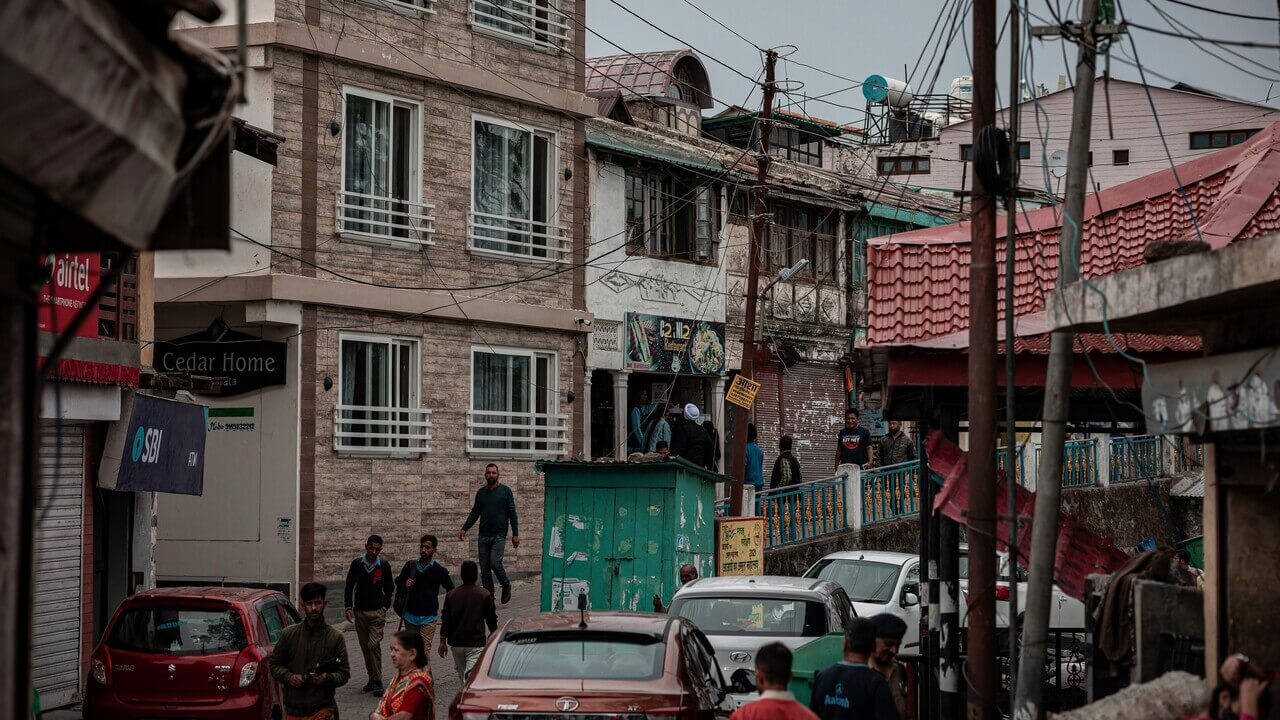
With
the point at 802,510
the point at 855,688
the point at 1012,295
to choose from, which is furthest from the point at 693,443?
the point at 855,688

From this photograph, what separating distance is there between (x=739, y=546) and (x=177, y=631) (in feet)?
31.5

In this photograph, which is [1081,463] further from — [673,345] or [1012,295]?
[1012,295]

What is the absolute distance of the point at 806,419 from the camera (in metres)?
33.1

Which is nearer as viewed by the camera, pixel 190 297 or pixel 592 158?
pixel 190 297

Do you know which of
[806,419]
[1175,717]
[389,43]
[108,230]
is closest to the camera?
[108,230]

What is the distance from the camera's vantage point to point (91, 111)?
3.74m

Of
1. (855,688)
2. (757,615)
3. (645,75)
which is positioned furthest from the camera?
(645,75)

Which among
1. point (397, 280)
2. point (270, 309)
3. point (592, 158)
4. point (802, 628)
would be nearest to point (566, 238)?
point (592, 158)

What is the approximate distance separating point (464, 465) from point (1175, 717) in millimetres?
17082

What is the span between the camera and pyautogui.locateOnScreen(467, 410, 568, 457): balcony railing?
2412cm

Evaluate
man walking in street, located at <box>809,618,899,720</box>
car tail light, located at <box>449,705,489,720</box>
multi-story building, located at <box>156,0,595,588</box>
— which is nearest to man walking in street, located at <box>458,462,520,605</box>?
multi-story building, located at <box>156,0,595,588</box>

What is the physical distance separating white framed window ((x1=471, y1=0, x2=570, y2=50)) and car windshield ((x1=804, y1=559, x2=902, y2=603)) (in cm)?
1031

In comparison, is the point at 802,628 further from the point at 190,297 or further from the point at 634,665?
the point at 190,297

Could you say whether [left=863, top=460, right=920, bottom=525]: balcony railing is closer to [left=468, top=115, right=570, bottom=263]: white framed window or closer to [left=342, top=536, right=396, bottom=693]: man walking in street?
[left=468, top=115, right=570, bottom=263]: white framed window
